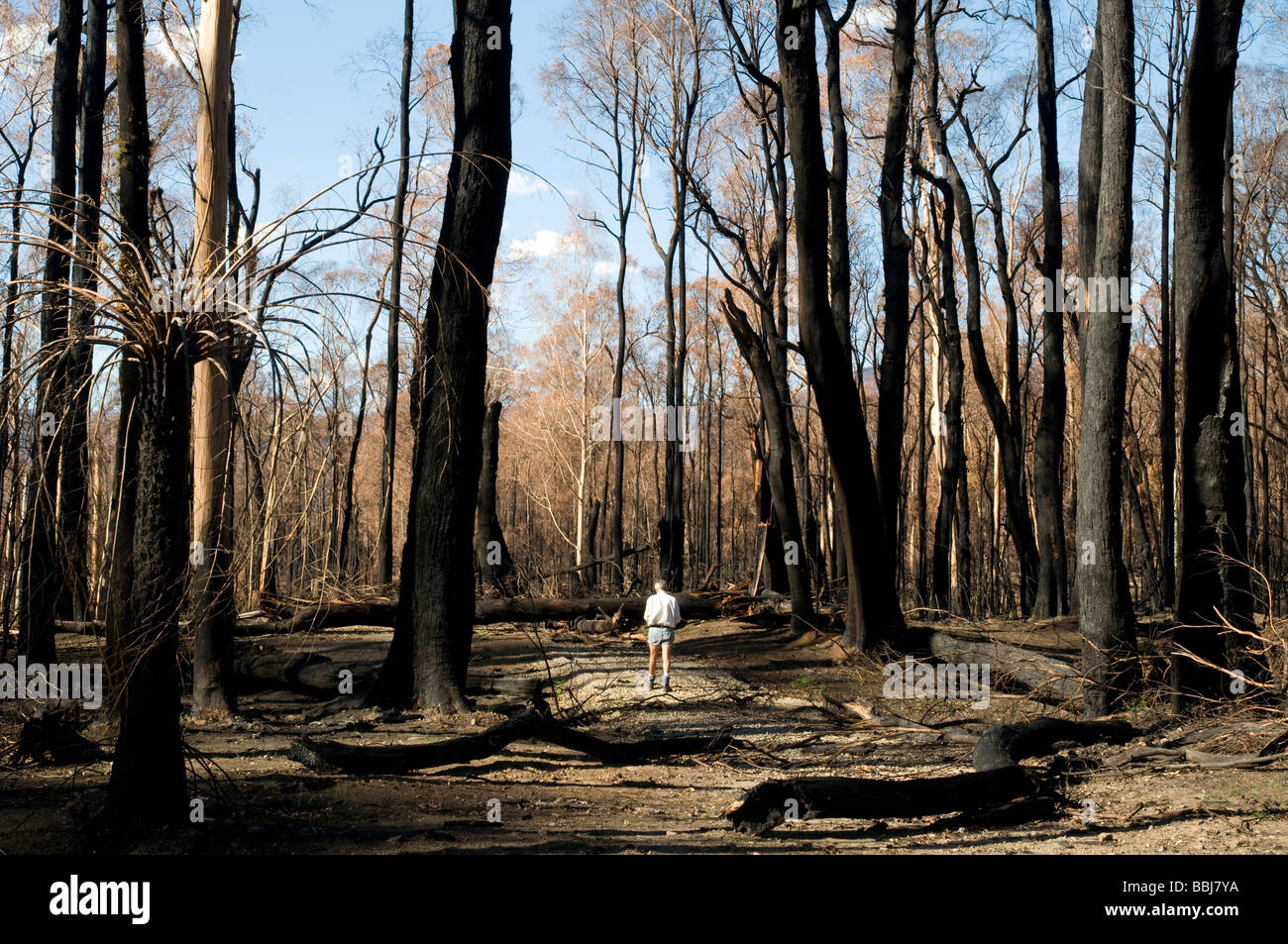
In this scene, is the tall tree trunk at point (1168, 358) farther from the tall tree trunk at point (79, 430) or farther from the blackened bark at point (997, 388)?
the tall tree trunk at point (79, 430)

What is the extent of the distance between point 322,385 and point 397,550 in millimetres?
39986

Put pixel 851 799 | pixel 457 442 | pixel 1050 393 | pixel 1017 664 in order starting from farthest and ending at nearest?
pixel 1050 393 → pixel 1017 664 → pixel 457 442 → pixel 851 799

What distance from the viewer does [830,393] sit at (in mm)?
12641

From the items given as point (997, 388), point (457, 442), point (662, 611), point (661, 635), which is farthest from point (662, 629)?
point (997, 388)

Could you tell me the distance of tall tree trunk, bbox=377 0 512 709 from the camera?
32.1ft

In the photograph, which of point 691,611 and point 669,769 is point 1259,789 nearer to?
point 669,769

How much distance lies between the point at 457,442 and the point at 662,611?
355 cm

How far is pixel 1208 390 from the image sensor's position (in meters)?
8.76

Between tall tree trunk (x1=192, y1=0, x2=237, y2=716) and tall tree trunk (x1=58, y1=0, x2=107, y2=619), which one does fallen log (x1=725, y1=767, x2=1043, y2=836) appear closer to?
tall tree trunk (x1=58, y1=0, x2=107, y2=619)

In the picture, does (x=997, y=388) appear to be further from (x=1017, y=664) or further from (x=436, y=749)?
(x=436, y=749)

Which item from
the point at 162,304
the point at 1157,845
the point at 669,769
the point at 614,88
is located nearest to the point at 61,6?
the point at 162,304

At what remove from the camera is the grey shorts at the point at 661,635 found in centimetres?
1180

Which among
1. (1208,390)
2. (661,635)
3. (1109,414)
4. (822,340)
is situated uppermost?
(822,340)

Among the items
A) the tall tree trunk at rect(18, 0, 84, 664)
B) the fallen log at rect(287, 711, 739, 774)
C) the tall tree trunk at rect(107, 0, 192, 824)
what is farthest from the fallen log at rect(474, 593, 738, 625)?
the tall tree trunk at rect(107, 0, 192, 824)
